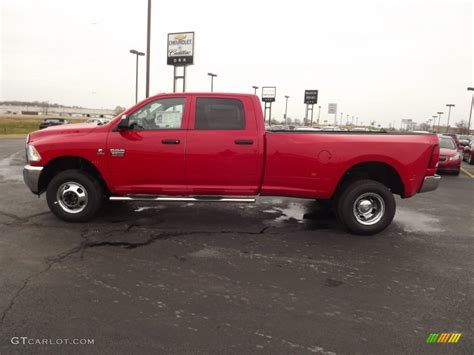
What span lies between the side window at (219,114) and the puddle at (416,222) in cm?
320

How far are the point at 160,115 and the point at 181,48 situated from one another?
69.9 ft

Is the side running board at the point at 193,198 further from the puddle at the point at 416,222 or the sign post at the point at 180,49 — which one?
the sign post at the point at 180,49

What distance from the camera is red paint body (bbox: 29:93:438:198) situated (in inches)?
234

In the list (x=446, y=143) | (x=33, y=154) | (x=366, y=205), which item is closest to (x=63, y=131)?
(x=33, y=154)

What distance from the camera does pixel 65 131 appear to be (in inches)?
242

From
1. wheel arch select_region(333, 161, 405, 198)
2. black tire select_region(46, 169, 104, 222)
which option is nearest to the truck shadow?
black tire select_region(46, 169, 104, 222)

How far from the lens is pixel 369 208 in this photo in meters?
6.09

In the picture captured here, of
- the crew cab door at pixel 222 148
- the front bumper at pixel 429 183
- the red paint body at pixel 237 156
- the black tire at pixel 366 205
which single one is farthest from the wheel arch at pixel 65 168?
the front bumper at pixel 429 183

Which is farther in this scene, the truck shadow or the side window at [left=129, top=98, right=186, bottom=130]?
the truck shadow

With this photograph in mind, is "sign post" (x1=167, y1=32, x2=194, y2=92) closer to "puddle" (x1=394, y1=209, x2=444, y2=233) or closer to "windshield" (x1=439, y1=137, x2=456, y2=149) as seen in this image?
"windshield" (x1=439, y1=137, x2=456, y2=149)

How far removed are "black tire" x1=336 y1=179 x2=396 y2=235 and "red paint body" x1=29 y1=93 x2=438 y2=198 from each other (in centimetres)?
27

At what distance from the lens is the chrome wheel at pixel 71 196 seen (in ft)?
20.2

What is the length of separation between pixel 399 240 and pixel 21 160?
559 inches

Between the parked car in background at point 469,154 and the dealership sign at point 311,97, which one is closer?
the parked car in background at point 469,154
